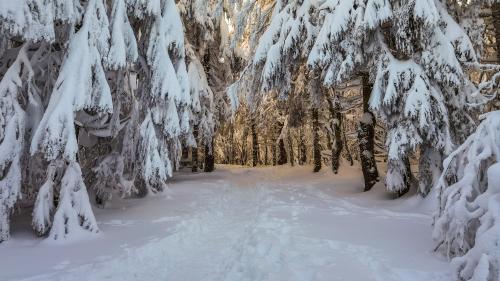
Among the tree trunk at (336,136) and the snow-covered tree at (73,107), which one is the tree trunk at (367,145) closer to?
the tree trunk at (336,136)

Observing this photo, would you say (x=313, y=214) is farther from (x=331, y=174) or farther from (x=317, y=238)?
(x=331, y=174)

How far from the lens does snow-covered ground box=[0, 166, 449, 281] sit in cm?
529

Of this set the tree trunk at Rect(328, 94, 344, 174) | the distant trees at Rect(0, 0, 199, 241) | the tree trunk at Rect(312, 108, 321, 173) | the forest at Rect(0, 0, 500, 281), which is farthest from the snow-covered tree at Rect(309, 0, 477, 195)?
the tree trunk at Rect(312, 108, 321, 173)

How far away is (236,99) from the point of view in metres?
13.8

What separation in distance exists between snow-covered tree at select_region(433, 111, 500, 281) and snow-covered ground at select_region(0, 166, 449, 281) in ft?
1.43

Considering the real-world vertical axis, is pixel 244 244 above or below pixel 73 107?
below

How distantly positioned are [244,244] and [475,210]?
3335 millimetres

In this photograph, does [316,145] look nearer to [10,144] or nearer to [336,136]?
[336,136]

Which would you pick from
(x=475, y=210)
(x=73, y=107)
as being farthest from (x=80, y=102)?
(x=475, y=210)

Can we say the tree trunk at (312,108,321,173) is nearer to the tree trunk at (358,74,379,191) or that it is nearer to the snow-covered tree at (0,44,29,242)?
the tree trunk at (358,74,379,191)

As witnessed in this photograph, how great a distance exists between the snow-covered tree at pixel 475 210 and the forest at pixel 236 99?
0.02 meters

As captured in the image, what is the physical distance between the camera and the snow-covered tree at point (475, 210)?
4.04 meters

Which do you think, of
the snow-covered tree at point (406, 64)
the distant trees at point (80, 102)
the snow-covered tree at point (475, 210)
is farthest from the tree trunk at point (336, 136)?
the snow-covered tree at point (475, 210)

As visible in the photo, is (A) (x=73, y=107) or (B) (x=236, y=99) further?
(B) (x=236, y=99)
